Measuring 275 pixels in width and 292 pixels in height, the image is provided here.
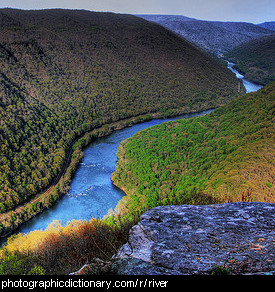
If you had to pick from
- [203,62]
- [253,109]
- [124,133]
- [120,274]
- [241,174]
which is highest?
[203,62]

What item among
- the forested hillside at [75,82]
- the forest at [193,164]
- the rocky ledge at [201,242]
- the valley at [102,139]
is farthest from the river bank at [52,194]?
the rocky ledge at [201,242]

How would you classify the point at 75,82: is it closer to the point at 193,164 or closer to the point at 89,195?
the point at 89,195

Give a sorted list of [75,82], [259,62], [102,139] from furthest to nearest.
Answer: [259,62]
[75,82]
[102,139]

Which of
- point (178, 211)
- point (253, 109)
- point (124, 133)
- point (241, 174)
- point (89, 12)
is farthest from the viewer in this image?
point (89, 12)

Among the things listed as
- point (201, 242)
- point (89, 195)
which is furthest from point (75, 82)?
point (201, 242)

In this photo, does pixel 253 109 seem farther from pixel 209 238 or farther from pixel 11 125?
pixel 11 125

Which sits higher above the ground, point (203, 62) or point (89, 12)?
point (89, 12)

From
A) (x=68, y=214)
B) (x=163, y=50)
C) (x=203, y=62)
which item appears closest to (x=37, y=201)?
(x=68, y=214)
